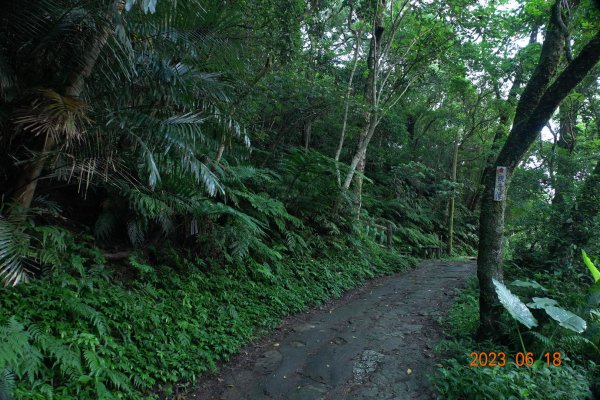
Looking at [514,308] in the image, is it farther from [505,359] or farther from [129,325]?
[129,325]

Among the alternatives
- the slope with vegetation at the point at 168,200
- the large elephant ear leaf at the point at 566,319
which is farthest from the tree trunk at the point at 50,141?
the large elephant ear leaf at the point at 566,319

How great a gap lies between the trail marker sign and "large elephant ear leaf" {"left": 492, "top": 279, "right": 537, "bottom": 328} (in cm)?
101

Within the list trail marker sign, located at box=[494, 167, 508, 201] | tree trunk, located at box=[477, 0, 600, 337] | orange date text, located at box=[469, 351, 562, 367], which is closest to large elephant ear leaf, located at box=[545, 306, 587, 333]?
orange date text, located at box=[469, 351, 562, 367]

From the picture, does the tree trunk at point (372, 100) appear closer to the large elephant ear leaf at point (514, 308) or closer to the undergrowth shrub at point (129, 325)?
the undergrowth shrub at point (129, 325)

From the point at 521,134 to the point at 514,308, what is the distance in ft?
6.61

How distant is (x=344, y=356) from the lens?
4.21 metres

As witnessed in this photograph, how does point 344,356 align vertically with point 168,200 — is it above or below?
below

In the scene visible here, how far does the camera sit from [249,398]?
3.35 m

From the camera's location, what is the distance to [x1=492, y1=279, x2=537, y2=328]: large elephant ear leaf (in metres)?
3.78

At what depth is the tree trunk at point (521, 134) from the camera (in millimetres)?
4086

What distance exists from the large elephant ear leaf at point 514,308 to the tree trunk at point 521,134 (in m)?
0.28

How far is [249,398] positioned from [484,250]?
3166mm

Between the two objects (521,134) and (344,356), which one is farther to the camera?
(521,134)

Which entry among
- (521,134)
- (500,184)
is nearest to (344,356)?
Result: (500,184)
